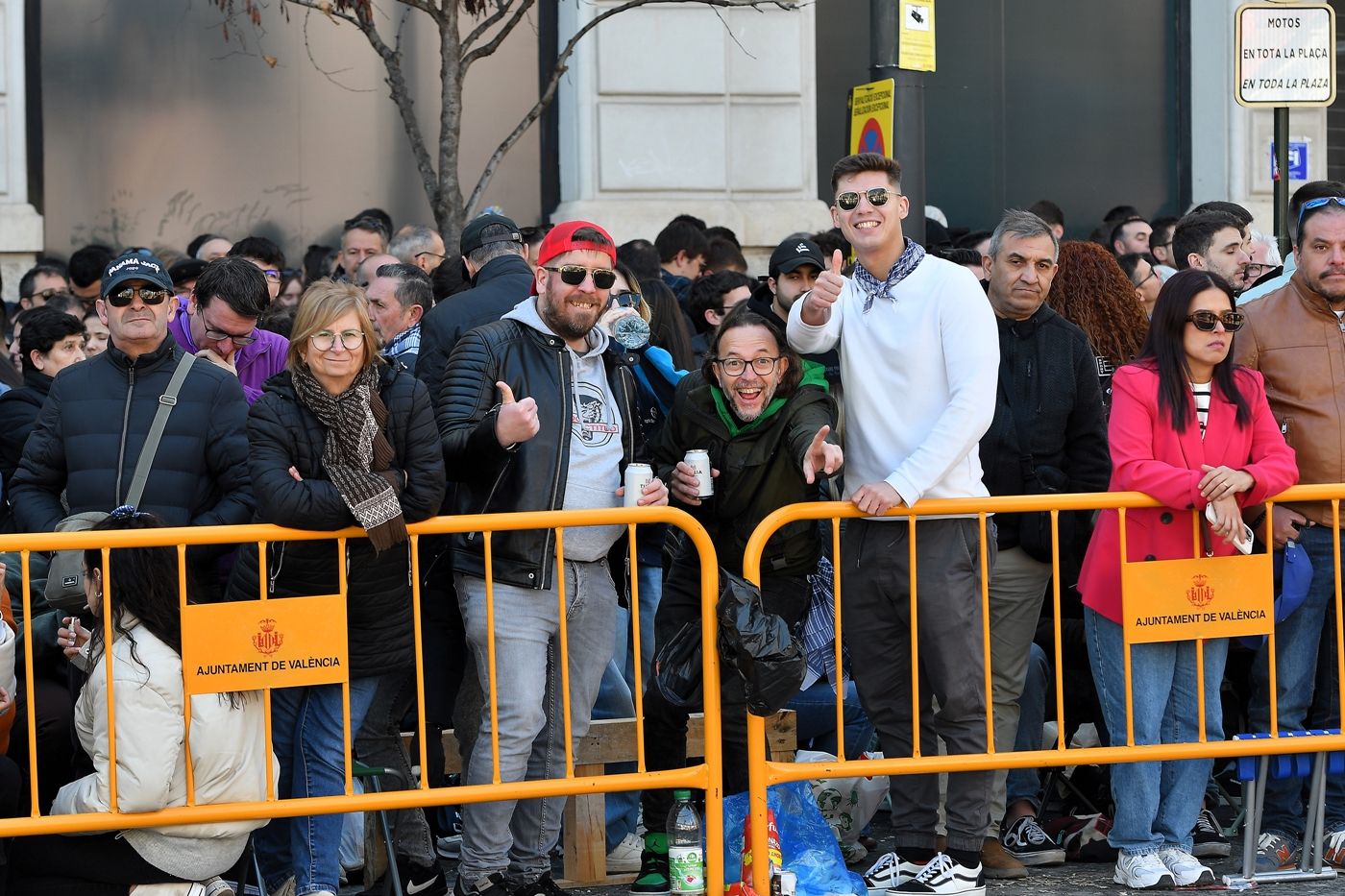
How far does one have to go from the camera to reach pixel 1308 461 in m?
6.62

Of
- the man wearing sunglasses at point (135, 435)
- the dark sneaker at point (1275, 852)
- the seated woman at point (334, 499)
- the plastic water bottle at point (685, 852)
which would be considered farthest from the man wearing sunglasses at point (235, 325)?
the dark sneaker at point (1275, 852)

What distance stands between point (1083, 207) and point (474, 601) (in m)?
9.36

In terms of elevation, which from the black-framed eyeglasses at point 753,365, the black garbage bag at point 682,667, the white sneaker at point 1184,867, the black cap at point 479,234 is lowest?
the white sneaker at point 1184,867

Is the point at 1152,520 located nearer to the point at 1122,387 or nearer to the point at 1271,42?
the point at 1122,387

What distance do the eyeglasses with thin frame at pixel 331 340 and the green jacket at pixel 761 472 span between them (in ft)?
3.85

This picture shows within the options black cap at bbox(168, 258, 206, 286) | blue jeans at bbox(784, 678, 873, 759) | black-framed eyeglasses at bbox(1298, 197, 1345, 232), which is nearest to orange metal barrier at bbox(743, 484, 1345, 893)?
blue jeans at bbox(784, 678, 873, 759)

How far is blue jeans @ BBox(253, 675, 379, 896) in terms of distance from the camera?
5.92m

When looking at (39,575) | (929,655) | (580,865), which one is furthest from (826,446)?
(39,575)

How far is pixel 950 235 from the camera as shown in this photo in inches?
466

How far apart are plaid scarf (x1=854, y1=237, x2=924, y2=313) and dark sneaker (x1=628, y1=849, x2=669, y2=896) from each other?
205cm

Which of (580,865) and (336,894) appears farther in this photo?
(580,865)

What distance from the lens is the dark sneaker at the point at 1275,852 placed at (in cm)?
657

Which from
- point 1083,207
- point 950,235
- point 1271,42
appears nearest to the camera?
point 1271,42

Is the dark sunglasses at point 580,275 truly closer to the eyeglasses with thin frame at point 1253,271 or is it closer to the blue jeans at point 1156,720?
the blue jeans at point 1156,720
